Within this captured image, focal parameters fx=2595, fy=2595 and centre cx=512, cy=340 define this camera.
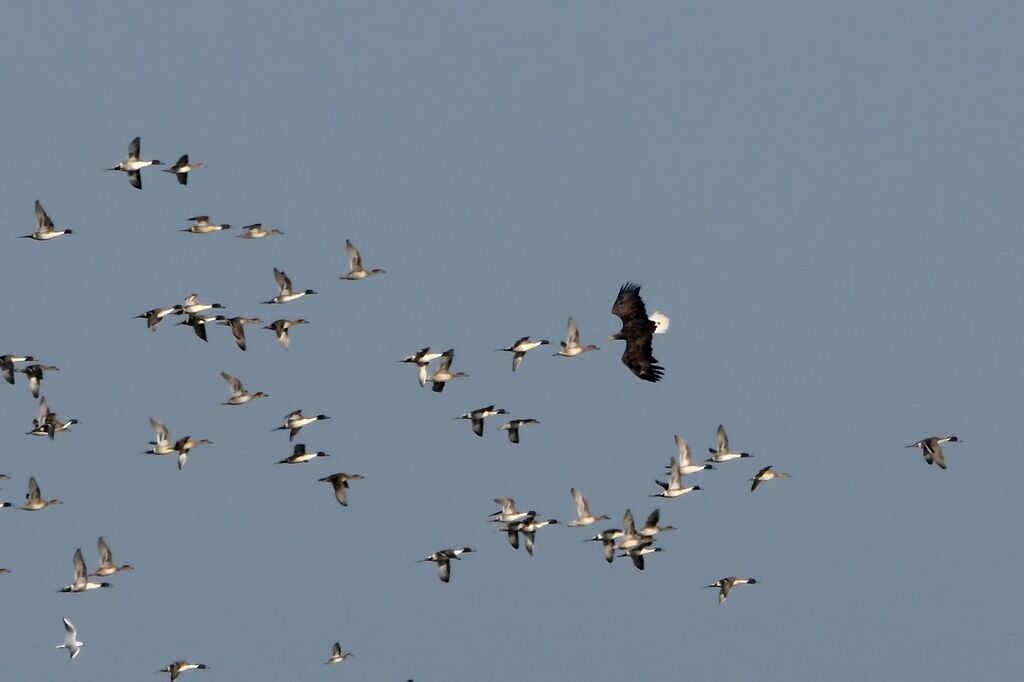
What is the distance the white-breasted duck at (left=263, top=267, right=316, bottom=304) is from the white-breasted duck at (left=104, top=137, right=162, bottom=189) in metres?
4.83

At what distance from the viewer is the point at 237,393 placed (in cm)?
7600

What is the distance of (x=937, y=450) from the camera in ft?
238

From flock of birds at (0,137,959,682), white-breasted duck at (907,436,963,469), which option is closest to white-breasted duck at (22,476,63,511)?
flock of birds at (0,137,959,682)

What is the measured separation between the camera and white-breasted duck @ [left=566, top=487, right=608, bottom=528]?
77438mm

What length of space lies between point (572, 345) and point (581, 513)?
218 inches

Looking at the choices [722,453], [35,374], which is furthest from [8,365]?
[722,453]

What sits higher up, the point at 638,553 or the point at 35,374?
the point at 35,374

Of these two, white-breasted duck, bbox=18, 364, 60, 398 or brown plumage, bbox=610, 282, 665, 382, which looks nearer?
brown plumage, bbox=610, 282, 665, 382

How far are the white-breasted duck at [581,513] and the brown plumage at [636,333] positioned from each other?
24.8 feet

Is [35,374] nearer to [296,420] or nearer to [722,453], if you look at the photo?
[296,420]

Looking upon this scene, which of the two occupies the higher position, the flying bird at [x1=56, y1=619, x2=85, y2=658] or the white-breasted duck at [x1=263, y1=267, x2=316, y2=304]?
the white-breasted duck at [x1=263, y1=267, x2=316, y2=304]

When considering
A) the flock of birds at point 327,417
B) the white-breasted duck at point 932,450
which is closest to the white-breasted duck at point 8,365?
the flock of birds at point 327,417

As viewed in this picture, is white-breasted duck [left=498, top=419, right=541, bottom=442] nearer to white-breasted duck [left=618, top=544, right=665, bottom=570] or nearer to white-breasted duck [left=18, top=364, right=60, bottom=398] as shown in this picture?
white-breasted duck [left=618, top=544, right=665, bottom=570]

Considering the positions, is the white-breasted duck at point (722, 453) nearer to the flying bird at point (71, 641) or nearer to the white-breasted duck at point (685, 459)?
the white-breasted duck at point (685, 459)
